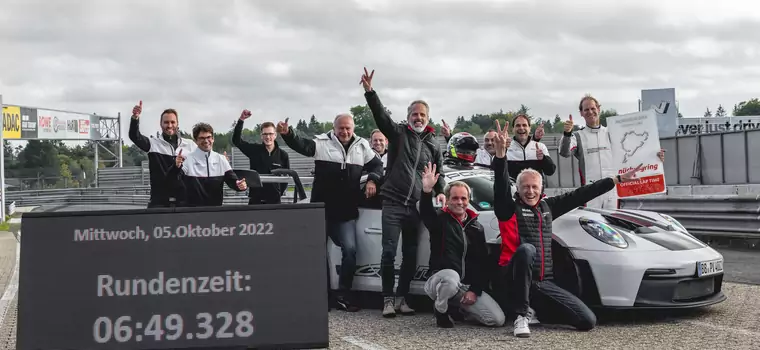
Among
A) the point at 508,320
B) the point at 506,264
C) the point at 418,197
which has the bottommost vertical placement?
the point at 508,320

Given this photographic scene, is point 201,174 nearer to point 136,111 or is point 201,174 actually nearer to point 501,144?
point 136,111

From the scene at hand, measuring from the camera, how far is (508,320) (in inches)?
265

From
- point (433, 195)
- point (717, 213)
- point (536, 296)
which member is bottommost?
point (536, 296)

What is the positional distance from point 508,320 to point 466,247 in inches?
28.1

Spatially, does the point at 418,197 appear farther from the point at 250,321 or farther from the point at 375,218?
the point at 250,321

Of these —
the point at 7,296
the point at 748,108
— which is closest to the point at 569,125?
the point at 7,296

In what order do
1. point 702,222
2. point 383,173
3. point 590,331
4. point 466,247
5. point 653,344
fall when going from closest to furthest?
point 653,344
point 590,331
point 466,247
point 383,173
point 702,222

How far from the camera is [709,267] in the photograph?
643cm

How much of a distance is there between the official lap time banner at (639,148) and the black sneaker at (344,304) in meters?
2.95

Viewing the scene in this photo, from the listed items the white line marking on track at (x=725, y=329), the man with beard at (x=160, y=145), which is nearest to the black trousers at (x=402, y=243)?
the man with beard at (x=160, y=145)

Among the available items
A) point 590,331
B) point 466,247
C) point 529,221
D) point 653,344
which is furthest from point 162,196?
point 653,344

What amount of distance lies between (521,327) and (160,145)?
3.71m

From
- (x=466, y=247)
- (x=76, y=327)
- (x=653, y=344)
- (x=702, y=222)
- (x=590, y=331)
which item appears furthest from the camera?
(x=702, y=222)

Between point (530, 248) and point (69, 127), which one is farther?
point (69, 127)
